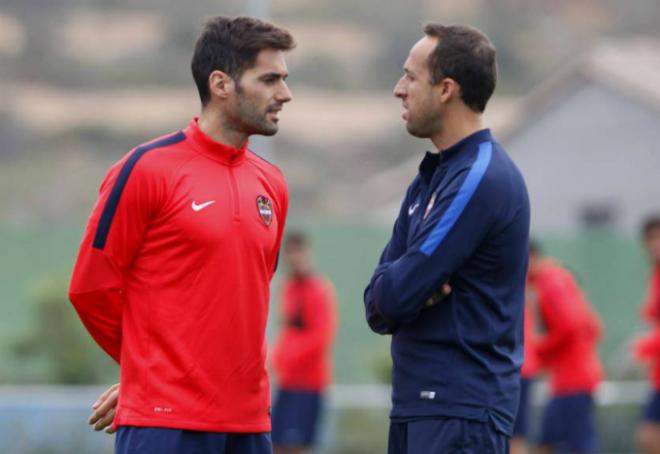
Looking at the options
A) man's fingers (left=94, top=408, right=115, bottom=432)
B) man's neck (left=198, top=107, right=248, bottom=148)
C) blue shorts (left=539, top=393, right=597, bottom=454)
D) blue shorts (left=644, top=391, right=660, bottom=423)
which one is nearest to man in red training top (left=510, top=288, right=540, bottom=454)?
blue shorts (left=539, top=393, right=597, bottom=454)

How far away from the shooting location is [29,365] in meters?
17.2

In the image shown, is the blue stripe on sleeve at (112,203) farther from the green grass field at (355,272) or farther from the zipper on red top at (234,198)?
the green grass field at (355,272)

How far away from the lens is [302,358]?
12.5 meters

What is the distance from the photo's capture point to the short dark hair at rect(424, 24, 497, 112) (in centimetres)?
518

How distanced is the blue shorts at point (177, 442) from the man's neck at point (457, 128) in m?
1.28

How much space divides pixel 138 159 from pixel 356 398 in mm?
9903

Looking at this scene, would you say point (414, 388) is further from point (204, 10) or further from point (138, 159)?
point (204, 10)

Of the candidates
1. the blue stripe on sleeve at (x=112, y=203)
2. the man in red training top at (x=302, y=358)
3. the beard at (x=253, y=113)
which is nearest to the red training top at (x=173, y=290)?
the blue stripe on sleeve at (x=112, y=203)

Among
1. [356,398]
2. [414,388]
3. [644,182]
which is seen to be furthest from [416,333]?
[644,182]

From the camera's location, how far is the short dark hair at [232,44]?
17.2 ft

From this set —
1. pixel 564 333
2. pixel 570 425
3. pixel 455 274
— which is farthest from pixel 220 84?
pixel 570 425

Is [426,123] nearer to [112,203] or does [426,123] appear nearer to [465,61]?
[465,61]

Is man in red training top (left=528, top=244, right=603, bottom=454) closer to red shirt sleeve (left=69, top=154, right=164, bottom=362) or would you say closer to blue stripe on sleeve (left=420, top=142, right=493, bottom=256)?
blue stripe on sleeve (left=420, top=142, right=493, bottom=256)

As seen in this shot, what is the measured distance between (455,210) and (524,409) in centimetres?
646
